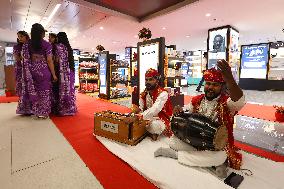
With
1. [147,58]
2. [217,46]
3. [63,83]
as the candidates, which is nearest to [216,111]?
[147,58]

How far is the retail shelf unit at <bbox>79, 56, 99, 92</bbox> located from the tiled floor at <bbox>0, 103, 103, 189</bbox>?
5684 mm

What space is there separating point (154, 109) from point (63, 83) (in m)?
2.49

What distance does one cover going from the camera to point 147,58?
178 inches

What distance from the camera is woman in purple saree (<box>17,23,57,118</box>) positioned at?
3648mm

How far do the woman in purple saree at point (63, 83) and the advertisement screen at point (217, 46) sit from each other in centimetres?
684

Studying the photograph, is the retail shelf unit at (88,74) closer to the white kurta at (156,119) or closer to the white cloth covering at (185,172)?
the white kurta at (156,119)

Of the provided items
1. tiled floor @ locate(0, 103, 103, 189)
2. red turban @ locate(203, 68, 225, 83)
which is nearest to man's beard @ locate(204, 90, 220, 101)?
red turban @ locate(203, 68, 225, 83)

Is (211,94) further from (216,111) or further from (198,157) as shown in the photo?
(198,157)

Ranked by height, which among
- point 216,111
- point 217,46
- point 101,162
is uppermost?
point 217,46

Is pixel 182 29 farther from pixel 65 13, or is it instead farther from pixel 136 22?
pixel 65 13

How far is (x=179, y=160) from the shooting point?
1914 millimetres

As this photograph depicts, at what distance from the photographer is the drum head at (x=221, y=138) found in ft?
5.52

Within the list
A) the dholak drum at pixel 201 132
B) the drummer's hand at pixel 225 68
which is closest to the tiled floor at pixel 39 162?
the dholak drum at pixel 201 132

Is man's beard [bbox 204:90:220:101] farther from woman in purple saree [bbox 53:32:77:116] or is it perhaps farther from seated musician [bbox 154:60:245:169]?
woman in purple saree [bbox 53:32:77:116]
